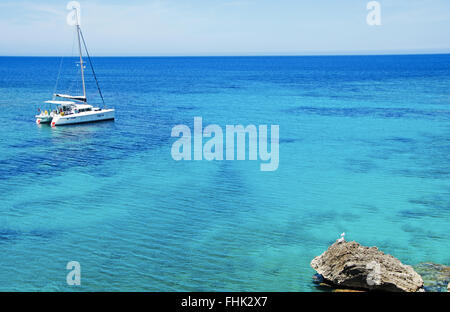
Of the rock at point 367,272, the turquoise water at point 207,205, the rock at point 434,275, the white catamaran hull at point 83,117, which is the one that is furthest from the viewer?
the white catamaran hull at point 83,117

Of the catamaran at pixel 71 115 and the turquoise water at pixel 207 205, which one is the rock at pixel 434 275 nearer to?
the turquoise water at pixel 207 205

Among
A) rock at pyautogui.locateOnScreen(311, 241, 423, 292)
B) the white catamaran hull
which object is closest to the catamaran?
the white catamaran hull

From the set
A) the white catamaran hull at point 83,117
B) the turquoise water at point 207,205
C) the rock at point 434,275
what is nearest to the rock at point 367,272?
the rock at point 434,275

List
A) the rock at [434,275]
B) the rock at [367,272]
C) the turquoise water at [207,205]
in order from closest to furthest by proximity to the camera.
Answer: the rock at [367,272] < the rock at [434,275] < the turquoise water at [207,205]

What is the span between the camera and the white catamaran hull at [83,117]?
60.7 meters

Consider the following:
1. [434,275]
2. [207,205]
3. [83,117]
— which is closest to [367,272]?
[434,275]

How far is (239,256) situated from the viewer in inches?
932

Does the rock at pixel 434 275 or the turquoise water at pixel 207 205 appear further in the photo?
the turquoise water at pixel 207 205

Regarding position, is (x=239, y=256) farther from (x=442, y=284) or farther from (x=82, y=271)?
(x=442, y=284)

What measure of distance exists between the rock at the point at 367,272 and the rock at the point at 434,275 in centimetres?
62

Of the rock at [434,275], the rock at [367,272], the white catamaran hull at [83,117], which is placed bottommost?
the rock at [434,275]

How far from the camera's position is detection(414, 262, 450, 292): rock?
19359 mm

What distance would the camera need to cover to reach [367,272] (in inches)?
754
